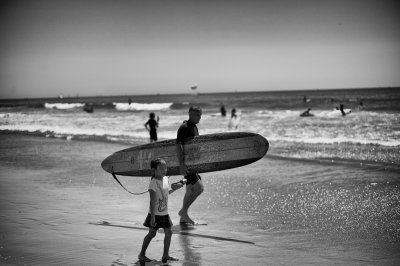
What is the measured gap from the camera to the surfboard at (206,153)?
6.94 meters

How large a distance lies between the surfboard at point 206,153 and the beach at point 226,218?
0.65 meters

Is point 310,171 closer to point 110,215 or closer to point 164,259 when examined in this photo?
point 110,215

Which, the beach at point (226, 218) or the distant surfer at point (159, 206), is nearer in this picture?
the distant surfer at point (159, 206)

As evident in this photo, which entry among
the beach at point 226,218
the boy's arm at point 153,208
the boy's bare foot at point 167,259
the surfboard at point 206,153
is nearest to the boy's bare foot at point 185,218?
the beach at point 226,218

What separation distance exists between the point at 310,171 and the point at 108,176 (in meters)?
4.96

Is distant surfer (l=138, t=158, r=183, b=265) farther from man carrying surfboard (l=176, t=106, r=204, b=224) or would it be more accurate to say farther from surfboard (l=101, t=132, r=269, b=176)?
surfboard (l=101, t=132, r=269, b=176)

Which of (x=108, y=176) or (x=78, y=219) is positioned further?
(x=108, y=176)

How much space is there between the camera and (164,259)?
445cm

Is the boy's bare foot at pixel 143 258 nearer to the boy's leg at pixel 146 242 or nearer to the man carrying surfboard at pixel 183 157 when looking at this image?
the boy's leg at pixel 146 242

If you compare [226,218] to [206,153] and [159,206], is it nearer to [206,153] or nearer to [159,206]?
[206,153]

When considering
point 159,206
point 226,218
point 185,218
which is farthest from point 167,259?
point 226,218

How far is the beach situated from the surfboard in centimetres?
65

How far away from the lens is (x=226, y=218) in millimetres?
6336

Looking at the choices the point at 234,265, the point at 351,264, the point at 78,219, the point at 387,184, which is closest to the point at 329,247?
the point at 351,264
